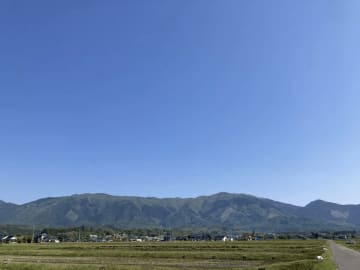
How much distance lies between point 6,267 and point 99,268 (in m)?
10.5

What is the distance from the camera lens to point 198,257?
59906 millimetres

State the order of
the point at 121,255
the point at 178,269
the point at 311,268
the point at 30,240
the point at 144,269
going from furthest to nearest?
the point at 30,240 → the point at 121,255 → the point at 178,269 → the point at 144,269 → the point at 311,268

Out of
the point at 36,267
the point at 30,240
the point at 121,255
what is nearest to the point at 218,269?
the point at 36,267

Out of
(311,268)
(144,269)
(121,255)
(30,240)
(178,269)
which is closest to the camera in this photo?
(311,268)

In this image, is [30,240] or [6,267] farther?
[30,240]

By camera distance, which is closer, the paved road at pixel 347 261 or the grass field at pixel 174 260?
the paved road at pixel 347 261

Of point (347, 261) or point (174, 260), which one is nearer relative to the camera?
point (347, 261)

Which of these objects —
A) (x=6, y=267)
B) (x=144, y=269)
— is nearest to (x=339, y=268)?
(x=144, y=269)

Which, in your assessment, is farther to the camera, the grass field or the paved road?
the grass field

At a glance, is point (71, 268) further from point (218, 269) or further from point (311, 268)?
point (311, 268)

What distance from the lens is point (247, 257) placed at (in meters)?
→ 57.8

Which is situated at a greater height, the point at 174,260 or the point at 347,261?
the point at 347,261

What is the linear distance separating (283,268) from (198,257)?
972 inches

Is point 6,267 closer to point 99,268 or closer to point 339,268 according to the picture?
point 99,268
